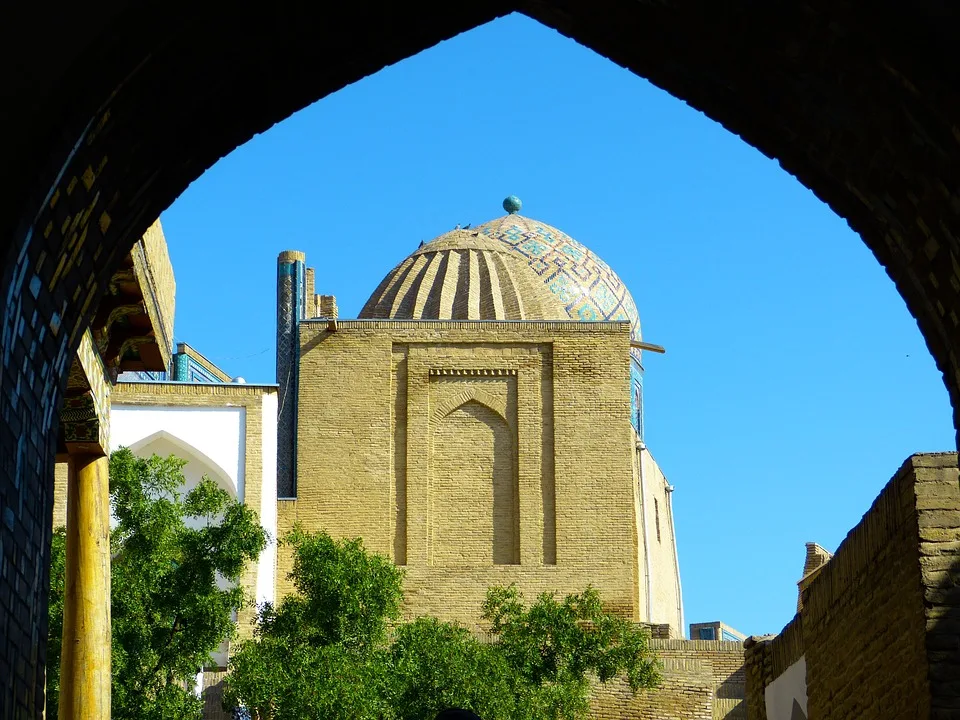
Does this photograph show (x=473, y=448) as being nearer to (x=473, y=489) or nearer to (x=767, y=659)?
(x=473, y=489)

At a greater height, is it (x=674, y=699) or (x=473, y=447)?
(x=473, y=447)

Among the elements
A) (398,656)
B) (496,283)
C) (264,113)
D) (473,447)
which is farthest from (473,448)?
(264,113)

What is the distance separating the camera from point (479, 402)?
3128cm

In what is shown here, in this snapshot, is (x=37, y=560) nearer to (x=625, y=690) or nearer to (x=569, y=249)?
(x=625, y=690)

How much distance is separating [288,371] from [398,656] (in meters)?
10.7

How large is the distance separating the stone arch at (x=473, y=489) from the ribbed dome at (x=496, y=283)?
3.83 metres

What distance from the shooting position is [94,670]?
8.80 m

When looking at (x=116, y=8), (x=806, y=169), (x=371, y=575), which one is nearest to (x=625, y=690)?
(x=371, y=575)

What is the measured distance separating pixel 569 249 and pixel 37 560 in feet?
119

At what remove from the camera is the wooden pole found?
28.7ft

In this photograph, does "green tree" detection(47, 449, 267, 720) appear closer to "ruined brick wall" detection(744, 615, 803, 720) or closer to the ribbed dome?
"ruined brick wall" detection(744, 615, 803, 720)

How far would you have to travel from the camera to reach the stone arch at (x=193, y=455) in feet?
88.9

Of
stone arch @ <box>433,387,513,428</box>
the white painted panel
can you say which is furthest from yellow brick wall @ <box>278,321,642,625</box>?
the white painted panel

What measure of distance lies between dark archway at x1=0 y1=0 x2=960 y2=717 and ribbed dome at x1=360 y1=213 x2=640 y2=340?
29.1 metres
